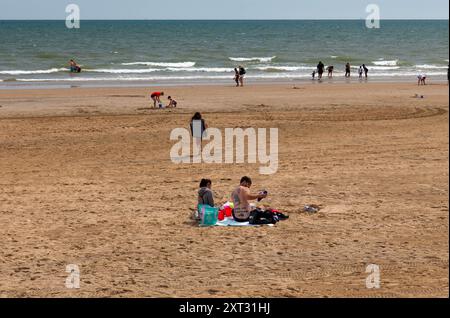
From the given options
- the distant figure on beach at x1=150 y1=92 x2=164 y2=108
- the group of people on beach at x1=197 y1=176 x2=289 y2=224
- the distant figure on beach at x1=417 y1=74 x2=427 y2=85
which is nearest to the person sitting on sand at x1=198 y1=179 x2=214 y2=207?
the group of people on beach at x1=197 y1=176 x2=289 y2=224

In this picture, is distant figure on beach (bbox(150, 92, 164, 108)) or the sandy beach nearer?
the sandy beach

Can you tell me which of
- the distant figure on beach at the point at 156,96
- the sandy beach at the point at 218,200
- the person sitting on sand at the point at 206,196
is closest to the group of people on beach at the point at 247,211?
the sandy beach at the point at 218,200

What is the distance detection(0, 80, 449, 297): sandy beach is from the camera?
29.8 ft

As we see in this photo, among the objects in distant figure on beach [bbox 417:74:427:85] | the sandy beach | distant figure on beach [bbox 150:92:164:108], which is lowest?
the sandy beach

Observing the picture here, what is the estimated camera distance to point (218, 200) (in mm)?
13258

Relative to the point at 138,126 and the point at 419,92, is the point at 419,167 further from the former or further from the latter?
the point at 419,92

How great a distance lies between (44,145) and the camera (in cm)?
1909

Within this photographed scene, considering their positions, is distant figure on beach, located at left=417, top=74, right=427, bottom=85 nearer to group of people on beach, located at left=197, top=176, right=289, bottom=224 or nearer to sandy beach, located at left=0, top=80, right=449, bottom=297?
sandy beach, located at left=0, top=80, right=449, bottom=297

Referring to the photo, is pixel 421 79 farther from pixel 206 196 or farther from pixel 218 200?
pixel 206 196

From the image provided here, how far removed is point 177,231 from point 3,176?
6218 mm

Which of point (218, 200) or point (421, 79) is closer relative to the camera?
point (218, 200)

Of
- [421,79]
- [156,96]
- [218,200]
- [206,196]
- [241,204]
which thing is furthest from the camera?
[421,79]

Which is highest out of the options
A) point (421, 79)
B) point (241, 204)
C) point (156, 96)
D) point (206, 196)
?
point (421, 79)

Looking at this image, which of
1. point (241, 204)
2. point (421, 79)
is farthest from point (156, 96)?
point (421, 79)
